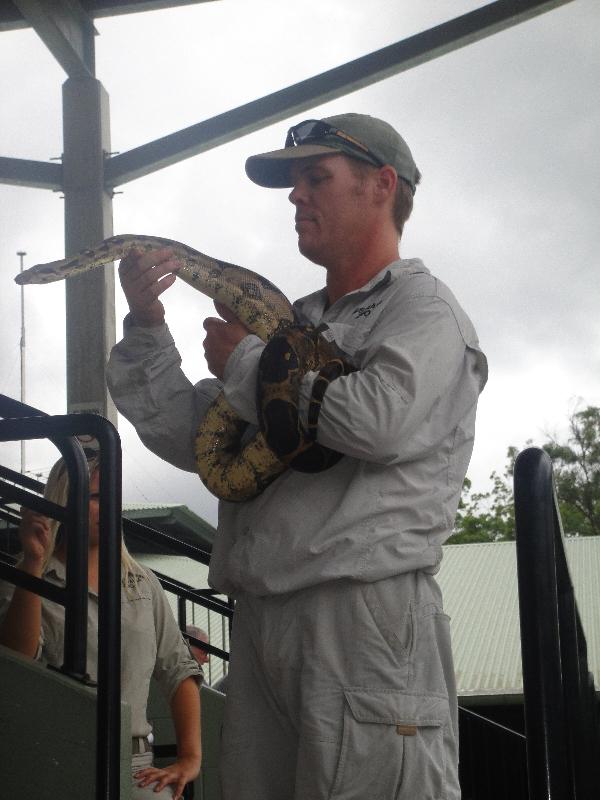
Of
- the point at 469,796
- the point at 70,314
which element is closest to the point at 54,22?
the point at 70,314

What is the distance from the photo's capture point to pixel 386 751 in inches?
71.5

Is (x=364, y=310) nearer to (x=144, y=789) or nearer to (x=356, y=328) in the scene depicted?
(x=356, y=328)

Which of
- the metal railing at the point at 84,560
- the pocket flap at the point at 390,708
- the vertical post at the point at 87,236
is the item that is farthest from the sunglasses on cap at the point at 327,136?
the vertical post at the point at 87,236

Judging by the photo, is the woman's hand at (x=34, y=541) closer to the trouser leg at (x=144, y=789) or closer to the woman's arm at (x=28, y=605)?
the woman's arm at (x=28, y=605)

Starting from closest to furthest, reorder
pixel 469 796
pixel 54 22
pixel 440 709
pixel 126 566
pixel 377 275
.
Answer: pixel 440 709 < pixel 377 275 < pixel 126 566 < pixel 54 22 < pixel 469 796

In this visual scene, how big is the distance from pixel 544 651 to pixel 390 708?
0.55 m

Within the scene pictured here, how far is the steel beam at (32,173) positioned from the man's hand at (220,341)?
422 cm

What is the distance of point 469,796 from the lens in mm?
8922

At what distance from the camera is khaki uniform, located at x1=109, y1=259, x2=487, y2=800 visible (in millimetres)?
1848

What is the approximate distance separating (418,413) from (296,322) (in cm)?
66

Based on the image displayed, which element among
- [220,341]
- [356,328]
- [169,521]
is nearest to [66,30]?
[220,341]

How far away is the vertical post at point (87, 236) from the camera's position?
5.85 m

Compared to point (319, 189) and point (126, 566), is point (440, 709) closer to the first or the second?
point (319, 189)

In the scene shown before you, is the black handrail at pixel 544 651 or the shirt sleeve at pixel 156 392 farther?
the shirt sleeve at pixel 156 392
